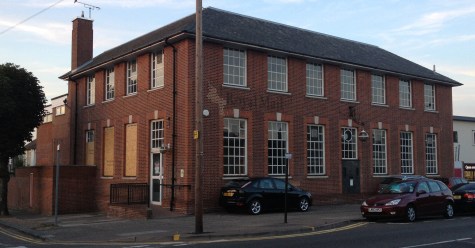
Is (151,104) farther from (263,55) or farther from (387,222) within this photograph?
(387,222)

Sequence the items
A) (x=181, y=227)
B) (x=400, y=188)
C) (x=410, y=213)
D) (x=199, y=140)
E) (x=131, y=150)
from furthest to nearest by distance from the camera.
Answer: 1. (x=131, y=150)
2. (x=400, y=188)
3. (x=410, y=213)
4. (x=181, y=227)
5. (x=199, y=140)

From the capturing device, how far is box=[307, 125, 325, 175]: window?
25375mm

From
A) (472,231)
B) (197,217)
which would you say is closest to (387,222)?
(472,231)

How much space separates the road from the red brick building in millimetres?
7109

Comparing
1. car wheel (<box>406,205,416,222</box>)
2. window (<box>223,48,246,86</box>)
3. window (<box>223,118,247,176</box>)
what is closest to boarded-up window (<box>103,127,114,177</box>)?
window (<box>223,118,247,176</box>)

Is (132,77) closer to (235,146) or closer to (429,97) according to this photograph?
A: (235,146)

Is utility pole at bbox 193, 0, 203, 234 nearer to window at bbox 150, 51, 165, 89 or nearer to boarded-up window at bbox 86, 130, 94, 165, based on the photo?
window at bbox 150, 51, 165, 89

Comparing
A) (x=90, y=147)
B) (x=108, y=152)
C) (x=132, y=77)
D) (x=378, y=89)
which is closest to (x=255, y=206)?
(x=132, y=77)

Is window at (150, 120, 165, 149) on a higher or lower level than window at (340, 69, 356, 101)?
lower

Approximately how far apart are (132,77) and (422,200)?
1449 centimetres

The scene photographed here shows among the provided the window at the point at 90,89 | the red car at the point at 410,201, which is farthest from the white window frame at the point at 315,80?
the window at the point at 90,89

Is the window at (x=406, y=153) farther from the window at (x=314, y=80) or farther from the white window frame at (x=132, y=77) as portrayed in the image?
the white window frame at (x=132, y=77)

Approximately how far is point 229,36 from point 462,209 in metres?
11.6

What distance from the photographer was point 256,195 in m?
20.1
